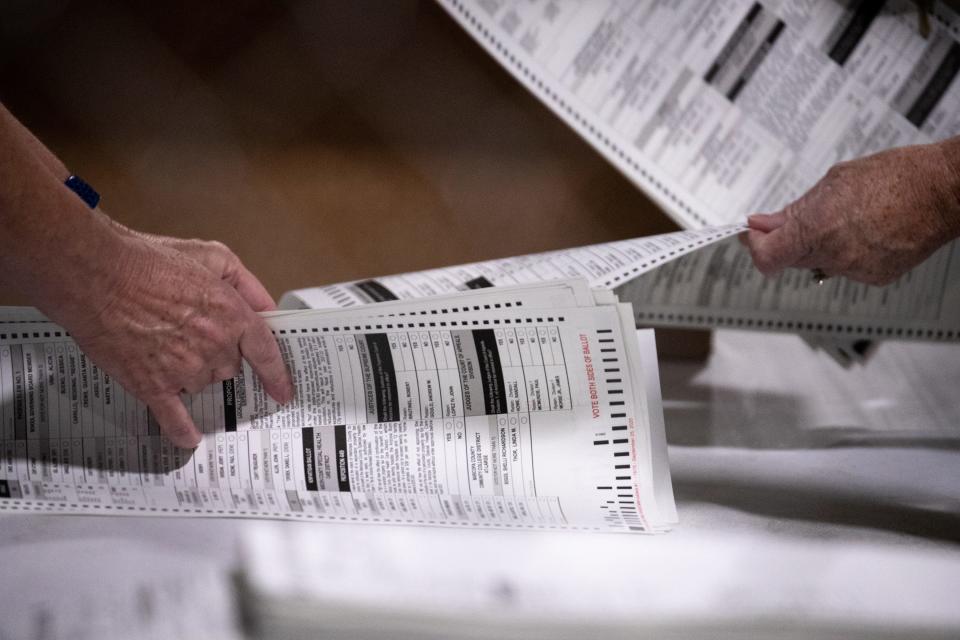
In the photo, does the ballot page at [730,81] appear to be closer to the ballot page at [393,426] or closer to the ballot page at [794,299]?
the ballot page at [794,299]

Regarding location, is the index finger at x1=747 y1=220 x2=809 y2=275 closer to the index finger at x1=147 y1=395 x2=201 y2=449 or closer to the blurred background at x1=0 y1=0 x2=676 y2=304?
the blurred background at x1=0 y1=0 x2=676 y2=304

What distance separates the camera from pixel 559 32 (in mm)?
885

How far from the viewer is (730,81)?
88cm

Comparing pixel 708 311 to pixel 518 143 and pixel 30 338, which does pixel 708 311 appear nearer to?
pixel 518 143

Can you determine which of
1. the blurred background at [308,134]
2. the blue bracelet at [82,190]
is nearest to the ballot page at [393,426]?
the blue bracelet at [82,190]

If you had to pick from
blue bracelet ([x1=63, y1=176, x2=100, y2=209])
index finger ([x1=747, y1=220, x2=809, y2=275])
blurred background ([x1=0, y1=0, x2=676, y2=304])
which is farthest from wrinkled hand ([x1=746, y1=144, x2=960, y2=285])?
blue bracelet ([x1=63, y1=176, x2=100, y2=209])

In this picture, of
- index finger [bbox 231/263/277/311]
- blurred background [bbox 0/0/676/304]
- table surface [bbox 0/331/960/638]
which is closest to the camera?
table surface [bbox 0/331/960/638]

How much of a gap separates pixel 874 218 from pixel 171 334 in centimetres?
52

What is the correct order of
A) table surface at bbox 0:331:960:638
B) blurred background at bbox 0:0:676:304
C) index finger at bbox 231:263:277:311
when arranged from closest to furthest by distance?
table surface at bbox 0:331:960:638
index finger at bbox 231:263:277:311
blurred background at bbox 0:0:676:304

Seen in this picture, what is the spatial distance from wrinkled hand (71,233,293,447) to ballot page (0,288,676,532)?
3 cm

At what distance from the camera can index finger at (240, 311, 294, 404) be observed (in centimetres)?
60

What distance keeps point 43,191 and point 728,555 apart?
507 mm

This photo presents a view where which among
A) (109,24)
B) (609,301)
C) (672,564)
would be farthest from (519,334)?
(109,24)

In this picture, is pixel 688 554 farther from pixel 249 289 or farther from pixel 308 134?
pixel 308 134
